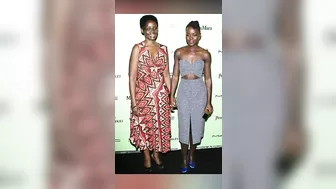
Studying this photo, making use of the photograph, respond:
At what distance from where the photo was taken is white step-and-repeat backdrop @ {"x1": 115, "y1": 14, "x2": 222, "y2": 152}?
2.75 ft

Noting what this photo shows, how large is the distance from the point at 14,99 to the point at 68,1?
0.90ft

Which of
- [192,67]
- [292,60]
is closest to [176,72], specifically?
[192,67]

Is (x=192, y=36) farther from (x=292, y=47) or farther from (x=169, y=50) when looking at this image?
(x=292, y=47)

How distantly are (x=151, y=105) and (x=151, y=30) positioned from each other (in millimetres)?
182

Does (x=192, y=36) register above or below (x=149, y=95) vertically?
above

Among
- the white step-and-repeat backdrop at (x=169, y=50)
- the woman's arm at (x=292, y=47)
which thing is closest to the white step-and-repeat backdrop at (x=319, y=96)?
the woman's arm at (x=292, y=47)

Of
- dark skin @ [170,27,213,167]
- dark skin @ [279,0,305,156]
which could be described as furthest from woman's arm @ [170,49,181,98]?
dark skin @ [279,0,305,156]

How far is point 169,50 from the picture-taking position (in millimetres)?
853

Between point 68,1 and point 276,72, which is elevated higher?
point 68,1

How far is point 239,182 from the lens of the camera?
850 mm

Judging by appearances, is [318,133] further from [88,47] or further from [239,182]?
[88,47]

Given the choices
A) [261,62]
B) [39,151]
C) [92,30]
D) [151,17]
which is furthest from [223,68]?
[39,151]

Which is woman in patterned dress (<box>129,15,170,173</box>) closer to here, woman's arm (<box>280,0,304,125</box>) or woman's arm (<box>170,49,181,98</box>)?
woman's arm (<box>170,49,181,98</box>)

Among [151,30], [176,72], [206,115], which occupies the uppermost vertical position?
[151,30]
